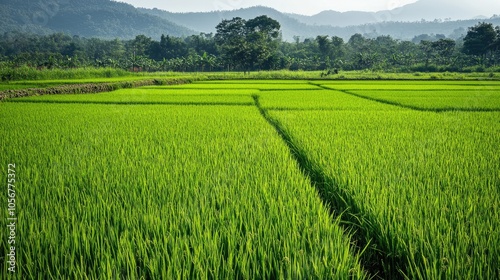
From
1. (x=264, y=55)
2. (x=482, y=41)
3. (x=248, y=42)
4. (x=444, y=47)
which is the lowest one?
(x=264, y=55)

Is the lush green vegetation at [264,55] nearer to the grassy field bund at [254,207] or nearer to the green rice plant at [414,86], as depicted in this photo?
the green rice plant at [414,86]

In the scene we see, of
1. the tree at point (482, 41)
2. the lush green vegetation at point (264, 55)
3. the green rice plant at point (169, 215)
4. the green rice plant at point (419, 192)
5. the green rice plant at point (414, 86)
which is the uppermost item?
the tree at point (482, 41)

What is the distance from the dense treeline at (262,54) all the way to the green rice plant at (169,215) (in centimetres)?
3904

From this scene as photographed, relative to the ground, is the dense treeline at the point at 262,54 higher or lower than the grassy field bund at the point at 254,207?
higher

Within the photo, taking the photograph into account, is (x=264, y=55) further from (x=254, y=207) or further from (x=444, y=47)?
(x=254, y=207)

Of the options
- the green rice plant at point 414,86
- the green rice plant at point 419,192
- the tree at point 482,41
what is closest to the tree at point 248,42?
the green rice plant at point 414,86

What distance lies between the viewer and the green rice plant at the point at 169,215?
1.22m

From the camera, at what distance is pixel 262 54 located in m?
54.4

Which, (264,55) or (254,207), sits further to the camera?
(264,55)

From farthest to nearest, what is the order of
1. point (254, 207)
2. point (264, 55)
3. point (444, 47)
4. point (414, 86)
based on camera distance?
point (444, 47), point (264, 55), point (414, 86), point (254, 207)

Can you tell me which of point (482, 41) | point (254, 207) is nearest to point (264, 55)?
point (482, 41)

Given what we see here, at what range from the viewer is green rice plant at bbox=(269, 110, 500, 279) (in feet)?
4.30

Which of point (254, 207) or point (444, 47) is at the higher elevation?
point (444, 47)

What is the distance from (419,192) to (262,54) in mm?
54474
